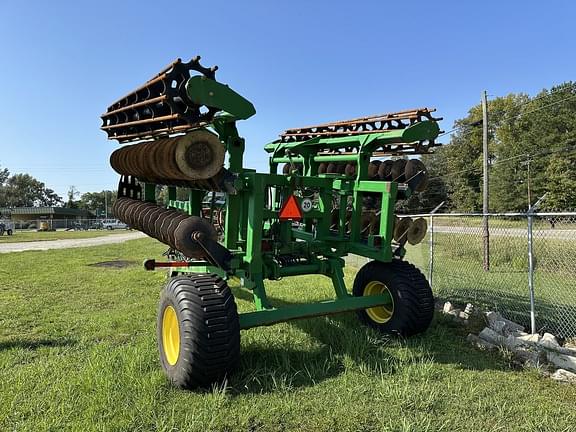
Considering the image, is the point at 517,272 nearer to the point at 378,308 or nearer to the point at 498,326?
the point at 498,326

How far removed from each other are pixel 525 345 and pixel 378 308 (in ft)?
5.42

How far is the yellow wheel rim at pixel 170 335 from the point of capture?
3934mm

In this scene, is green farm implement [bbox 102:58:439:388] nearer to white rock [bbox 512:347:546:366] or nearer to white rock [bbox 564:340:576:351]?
white rock [bbox 512:347:546:366]

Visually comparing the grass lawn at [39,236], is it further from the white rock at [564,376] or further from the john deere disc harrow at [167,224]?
the white rock at [564,376]

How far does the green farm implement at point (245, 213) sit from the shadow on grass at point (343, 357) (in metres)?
0.27

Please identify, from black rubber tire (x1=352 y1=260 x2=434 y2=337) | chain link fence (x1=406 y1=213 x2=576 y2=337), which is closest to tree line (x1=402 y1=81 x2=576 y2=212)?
chain link fence (x1=406 y1=213 x2=576 y2=337)

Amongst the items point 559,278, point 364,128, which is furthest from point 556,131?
point 364,128

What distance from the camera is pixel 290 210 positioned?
4.84 metres

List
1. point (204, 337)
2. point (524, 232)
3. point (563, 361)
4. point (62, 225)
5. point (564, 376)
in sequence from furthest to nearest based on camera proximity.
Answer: point (62, 225), point (524, 232), point (563, 361), point (564, 376), point (204, 337)

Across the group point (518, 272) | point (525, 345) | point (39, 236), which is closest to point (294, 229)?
point (525, 345)

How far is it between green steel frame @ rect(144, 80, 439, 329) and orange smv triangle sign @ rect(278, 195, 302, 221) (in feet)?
0.38

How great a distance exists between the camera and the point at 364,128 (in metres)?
5.62

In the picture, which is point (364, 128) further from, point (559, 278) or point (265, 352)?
point (559, 278)

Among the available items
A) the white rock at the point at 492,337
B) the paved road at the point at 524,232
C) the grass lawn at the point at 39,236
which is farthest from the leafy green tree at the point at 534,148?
the white rock at the point at 492,337
